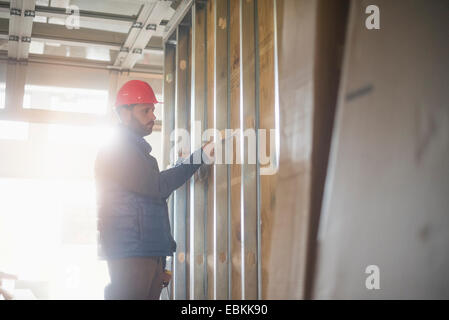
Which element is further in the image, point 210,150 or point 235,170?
point 210,150

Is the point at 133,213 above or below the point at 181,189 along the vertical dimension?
below

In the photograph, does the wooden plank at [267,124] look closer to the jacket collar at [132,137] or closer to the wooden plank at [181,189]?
the jacket collar at [132,137]

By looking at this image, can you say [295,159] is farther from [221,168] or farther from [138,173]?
[138,173]

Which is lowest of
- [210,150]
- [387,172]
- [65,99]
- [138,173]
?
[387,172]

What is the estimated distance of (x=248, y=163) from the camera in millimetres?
2357

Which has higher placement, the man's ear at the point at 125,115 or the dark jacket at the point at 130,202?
the man's ear at the point at 125,115

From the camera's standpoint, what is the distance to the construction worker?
268 cm

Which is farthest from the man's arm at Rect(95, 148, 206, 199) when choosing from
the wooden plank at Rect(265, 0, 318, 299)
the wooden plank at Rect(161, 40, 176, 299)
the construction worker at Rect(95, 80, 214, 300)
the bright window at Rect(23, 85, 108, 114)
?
the bright window at Rect(23, 85, 108, 114)

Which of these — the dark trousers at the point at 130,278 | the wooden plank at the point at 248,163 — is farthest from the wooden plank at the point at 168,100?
the wooden plank at the point at 248,163

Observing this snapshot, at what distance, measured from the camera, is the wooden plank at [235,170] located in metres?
2.47

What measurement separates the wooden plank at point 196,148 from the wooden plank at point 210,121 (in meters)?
0.07

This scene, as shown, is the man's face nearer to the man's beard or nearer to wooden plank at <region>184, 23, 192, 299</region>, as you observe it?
the man's beard

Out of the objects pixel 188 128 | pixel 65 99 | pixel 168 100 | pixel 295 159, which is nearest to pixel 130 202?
pixel 188 128

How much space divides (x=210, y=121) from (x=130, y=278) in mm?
979
